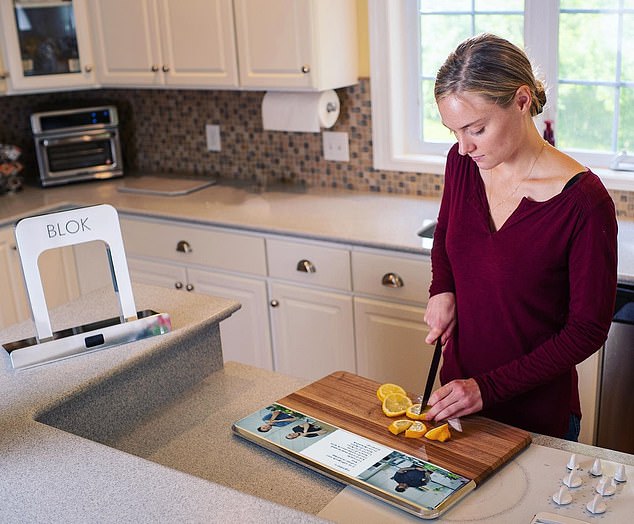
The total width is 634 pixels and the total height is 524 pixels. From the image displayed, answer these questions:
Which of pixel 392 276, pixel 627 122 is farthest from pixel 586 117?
pixel 392 276

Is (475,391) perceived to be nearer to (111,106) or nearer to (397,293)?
(397,293)

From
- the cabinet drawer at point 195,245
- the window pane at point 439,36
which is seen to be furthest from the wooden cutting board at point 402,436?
the window pane at point 439,36

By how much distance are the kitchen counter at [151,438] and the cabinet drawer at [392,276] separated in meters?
0.83

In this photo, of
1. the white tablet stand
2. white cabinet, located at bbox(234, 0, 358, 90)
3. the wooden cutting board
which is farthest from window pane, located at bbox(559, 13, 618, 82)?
the white tablet stand

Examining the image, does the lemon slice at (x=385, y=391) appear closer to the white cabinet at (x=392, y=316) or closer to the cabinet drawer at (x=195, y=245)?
the white cabinet at (x=392, y=316)

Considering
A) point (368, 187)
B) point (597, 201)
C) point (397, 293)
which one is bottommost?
point (397, 293)

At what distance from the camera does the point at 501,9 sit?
2975 mm

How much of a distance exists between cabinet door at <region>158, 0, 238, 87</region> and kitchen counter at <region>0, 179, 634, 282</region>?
18.7 inches

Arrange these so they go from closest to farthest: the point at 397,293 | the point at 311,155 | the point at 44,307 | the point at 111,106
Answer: the point at 44,307, the point at 397,293, the point at 311,155, the point at 111,106

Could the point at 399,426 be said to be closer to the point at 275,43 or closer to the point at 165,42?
the point at 275,43

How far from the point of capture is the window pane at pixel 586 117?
2.88 metres

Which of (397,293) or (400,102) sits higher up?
(400,102)

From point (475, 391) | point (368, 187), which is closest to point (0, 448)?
point (475, 391)

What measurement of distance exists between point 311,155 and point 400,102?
48cm
